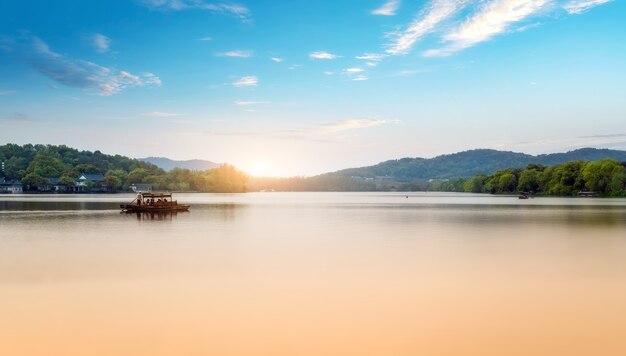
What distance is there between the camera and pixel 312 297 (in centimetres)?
1527

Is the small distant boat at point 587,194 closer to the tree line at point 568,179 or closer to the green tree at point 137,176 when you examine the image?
the tree line at point 568,179

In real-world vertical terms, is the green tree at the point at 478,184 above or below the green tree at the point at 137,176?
below

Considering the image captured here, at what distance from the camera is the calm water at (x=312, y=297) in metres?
11.0

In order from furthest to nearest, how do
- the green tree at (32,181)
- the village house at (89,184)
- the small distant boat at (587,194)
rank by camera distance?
the village house at (89,184)
the green tree at (32,181)
the small distant boat at (587,194)

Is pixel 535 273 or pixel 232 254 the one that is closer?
pixel 535 273

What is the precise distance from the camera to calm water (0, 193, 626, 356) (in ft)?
36.2

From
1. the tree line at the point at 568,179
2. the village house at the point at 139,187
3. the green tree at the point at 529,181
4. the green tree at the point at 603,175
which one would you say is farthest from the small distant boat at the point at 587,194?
the village house at the point at 139,187

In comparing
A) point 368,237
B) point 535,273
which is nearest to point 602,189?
point 368,237

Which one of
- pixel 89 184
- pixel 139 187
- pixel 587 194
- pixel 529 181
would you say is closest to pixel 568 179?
pixel 587 194

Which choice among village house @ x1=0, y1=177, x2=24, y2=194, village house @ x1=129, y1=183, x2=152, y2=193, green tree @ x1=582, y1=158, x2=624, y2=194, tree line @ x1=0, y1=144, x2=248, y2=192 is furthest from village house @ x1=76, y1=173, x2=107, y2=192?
green tree @ x1=582, y1=158, x2=624, y2=194

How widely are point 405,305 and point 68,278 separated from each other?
11.1 m

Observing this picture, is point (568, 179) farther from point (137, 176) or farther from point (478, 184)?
point (137, 176)

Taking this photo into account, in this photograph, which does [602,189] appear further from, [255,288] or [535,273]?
[255,288]

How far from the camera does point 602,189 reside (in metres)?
98.8
